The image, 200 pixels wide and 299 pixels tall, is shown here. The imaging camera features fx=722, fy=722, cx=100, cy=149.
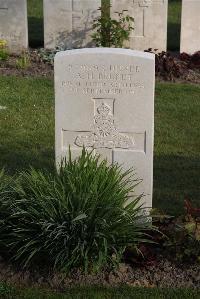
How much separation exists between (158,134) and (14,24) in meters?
4.45

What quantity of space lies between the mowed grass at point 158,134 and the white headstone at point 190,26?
5.90 feet

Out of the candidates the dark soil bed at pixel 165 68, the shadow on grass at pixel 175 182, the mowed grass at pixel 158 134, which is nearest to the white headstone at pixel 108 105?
the shadow on grass at pixel 175 182

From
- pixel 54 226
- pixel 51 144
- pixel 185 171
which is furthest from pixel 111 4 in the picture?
pixel 54 226

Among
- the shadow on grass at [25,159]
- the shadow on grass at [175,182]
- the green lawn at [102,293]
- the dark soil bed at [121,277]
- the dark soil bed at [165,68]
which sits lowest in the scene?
the green lawn at [102,293]

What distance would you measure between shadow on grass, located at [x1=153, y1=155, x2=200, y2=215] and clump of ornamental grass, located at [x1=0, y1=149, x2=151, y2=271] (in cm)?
127

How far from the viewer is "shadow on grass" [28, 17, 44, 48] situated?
13.8 metres

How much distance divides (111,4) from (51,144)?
4369mm

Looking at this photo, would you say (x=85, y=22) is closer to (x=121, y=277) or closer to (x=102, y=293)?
(x=121, y=277)

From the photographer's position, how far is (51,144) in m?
8.35

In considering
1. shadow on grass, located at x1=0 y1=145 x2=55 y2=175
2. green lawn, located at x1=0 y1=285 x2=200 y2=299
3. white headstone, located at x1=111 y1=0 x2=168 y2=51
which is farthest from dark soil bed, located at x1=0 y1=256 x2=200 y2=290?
white headstone, located at x1=111 y1=0 x2=168 y2=51

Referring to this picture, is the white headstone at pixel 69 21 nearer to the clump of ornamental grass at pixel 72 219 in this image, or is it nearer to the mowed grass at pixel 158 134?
the mowed grass at pixel 158 134

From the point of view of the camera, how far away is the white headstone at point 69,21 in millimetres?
12021

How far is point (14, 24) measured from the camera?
1218 centimetres

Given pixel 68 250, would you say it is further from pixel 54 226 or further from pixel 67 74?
pixel 67 74
